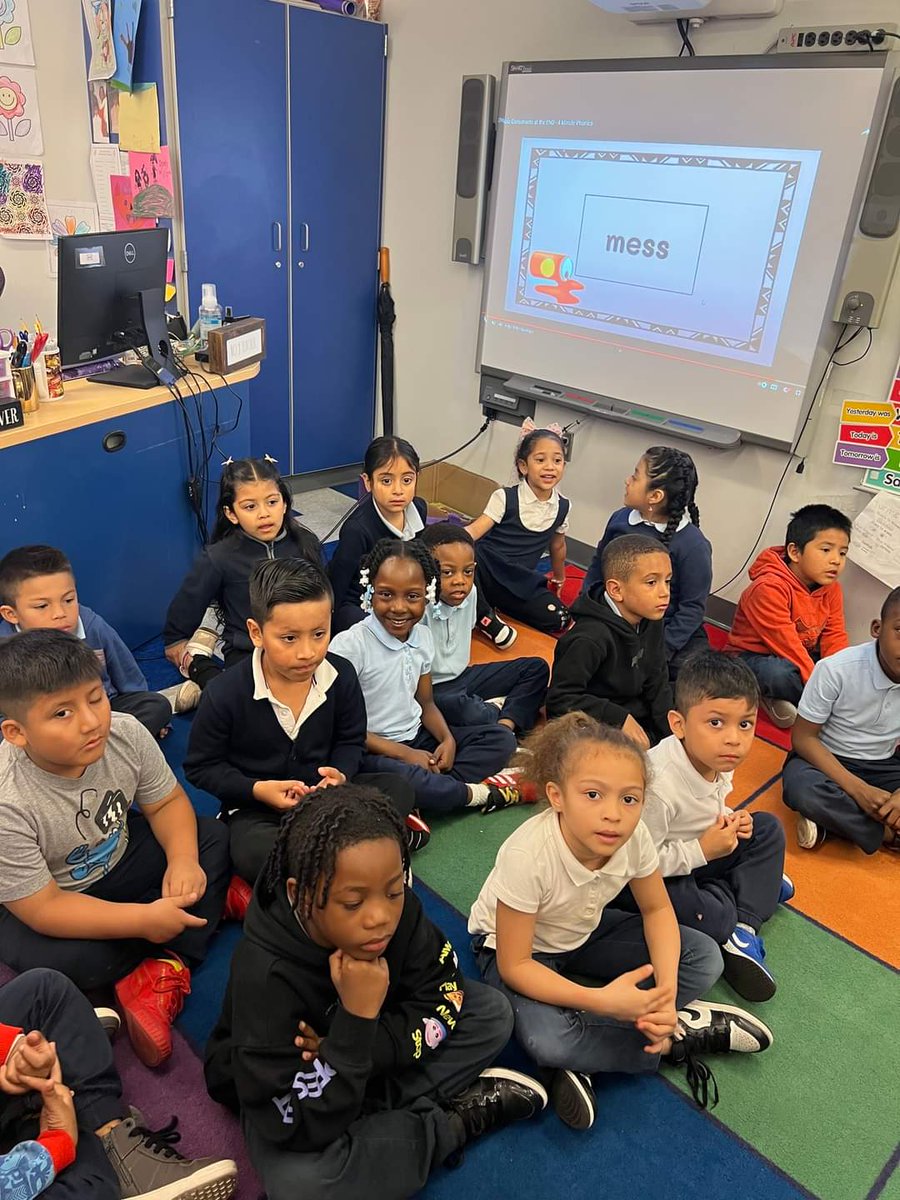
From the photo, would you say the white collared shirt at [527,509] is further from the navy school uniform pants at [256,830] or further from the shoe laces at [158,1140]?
the shoe laces at [158,1140]

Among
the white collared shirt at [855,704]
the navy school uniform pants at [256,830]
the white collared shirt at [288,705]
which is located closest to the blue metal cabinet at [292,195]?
the white collared shirt at [288,705]

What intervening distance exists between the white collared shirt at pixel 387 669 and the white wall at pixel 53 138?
90.4 inches

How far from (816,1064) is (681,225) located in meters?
2.74

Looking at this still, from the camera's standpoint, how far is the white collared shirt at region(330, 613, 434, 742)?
2.09 metres

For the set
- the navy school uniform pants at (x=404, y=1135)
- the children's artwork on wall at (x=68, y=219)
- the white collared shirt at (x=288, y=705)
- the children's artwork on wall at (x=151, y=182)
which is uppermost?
the children's artwork on wall at (x=151, y=182)

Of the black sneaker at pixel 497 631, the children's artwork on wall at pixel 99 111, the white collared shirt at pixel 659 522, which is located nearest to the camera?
the white collared shirt at pixel 659 522

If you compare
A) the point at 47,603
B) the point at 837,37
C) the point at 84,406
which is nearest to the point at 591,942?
the point at 47,603

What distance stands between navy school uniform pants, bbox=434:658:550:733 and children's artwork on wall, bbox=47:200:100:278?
2.39 meters

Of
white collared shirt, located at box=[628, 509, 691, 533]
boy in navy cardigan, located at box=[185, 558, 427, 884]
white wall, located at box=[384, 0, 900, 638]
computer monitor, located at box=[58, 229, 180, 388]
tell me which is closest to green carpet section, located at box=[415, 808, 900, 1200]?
boy in navy cardigan, located at box=[185, 558, 427, 884]

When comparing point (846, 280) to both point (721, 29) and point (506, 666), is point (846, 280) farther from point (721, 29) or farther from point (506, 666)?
point (506, 666)

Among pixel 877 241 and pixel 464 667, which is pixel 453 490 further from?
pixel 877 241

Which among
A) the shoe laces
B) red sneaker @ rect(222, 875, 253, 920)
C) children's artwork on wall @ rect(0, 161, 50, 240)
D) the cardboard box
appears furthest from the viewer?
the cardboard box

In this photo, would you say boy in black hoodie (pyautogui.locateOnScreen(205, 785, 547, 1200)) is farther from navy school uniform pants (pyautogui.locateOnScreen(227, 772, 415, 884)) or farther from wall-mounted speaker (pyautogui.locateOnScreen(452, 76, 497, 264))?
wall-mounted speaker (pyautogui.locateOnScreen(452, 76, 497, 264))

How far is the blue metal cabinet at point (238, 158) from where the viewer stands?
330 cm
